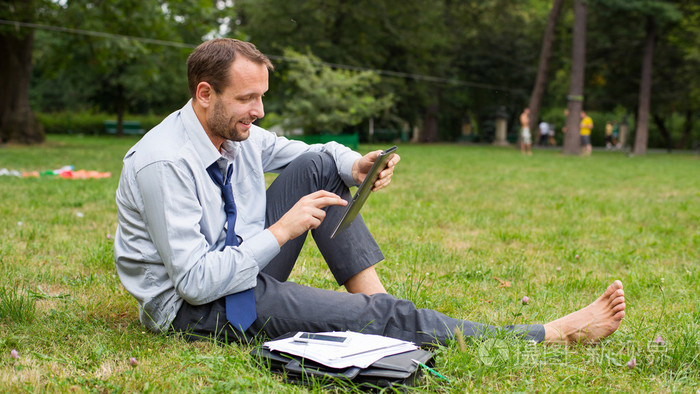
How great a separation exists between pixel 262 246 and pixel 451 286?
177cm

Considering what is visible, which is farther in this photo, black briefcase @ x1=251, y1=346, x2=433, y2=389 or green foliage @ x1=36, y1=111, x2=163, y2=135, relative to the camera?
green foliage @ x1=36, y1=111, x2=163, y2=135

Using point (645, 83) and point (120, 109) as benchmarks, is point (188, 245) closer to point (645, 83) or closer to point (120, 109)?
point (645, 83)

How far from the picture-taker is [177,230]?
235 centimetres

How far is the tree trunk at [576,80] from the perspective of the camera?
23.2 m

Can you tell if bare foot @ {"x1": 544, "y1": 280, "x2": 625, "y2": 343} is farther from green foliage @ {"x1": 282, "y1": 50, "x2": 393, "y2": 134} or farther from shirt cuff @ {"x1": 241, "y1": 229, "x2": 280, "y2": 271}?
green foliage @ {"x1": 282, "y1": 50, "x2": 393, "y2": 134}

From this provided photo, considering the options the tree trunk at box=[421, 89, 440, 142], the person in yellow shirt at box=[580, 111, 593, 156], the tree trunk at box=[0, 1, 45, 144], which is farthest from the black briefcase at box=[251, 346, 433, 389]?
the tree trunk at box=[421, 89, 440, 142]

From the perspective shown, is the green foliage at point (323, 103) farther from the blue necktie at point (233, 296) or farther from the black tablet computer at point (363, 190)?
the blue necktie at point (233, 296)

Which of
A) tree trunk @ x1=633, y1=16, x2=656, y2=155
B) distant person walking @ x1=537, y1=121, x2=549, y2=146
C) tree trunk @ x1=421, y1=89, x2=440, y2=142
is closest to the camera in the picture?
tree trunk @ x1=633, y1=16, x2=656, y2=155

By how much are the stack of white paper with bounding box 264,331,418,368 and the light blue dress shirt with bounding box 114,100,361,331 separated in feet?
0.98

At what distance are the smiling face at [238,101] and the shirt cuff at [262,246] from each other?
0.42 metres

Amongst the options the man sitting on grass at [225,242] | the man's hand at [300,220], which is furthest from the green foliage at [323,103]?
the man's hand at [300,220]

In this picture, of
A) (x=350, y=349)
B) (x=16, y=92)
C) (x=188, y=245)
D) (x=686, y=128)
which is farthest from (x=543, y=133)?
(x=188, y=245)

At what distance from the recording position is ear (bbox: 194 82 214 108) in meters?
2.51

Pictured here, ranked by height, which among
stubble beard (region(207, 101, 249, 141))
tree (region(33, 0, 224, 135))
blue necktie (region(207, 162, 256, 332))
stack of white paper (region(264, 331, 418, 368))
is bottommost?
stack of white paper (region(264, 331, 418, 368))
